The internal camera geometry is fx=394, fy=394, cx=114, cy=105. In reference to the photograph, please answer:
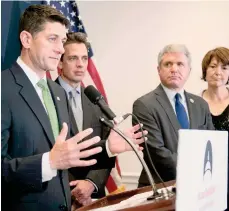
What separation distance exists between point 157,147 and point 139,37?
1.72 metres

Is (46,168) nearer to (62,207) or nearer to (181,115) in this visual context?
(62,207)

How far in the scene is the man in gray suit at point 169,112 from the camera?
7.66 feet

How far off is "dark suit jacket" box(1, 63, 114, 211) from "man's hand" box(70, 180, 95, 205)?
1.26ft

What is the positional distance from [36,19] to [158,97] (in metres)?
1.01

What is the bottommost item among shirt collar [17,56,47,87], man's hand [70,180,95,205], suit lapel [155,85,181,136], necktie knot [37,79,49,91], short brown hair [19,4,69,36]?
man's hand [70,180,95,205]

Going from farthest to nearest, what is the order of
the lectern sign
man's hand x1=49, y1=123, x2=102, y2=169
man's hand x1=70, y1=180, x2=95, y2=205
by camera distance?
man's hand x1=70, y1=180, x2=95, y2=205 → man's hand x1=49, y1=123, x2=102, y2=169 → the lectern sign

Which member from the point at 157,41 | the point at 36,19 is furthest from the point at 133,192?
the point at 157,41

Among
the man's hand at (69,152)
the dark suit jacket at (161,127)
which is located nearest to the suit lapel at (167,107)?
the dark suit jacket at (161,127)

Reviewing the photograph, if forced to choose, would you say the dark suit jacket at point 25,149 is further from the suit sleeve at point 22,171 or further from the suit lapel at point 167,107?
the suit lapel at point 167,107

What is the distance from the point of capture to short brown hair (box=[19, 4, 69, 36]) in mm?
1768

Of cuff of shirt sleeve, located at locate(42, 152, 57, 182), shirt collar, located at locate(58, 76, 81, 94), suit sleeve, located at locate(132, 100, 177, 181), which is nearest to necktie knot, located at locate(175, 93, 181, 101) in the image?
suit sleeve, located at locate(132, 100, 177, 181)

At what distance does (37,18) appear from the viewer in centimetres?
177

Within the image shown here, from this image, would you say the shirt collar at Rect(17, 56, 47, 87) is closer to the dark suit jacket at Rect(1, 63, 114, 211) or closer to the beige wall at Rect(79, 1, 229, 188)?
the dark suit jacket at Rect(1, 63, 114, 211)

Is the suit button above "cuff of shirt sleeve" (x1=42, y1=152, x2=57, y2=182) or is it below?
below
